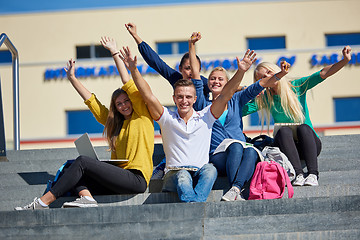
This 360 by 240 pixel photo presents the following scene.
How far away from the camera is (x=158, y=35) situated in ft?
66.6

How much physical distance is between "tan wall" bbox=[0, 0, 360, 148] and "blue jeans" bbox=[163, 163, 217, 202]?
14.4 m

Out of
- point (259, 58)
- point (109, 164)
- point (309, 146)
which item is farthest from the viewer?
point (259, 58)

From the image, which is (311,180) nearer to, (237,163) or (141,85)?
(237,163)

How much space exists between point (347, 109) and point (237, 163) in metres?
15.0

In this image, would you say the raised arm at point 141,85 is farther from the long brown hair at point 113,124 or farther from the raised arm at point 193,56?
the raised arm at point 193,56

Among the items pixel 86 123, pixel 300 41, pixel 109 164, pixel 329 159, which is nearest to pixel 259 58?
pixel 300 41

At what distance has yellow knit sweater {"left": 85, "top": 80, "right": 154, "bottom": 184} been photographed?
16.4 feet

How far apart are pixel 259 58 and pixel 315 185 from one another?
1428 cm

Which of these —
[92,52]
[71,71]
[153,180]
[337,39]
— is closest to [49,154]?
[71,71]

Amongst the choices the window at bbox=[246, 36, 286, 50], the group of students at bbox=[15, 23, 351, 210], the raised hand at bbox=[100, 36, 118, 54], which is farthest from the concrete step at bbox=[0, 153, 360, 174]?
the window at bbox=[246, 36, 286, 50]

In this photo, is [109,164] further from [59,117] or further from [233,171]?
[59,117]

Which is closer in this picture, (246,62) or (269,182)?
(269,182)

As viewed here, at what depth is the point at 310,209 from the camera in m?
4.02

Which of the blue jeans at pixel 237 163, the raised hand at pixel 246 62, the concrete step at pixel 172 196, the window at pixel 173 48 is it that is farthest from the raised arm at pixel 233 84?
the window at pixel 173 48
